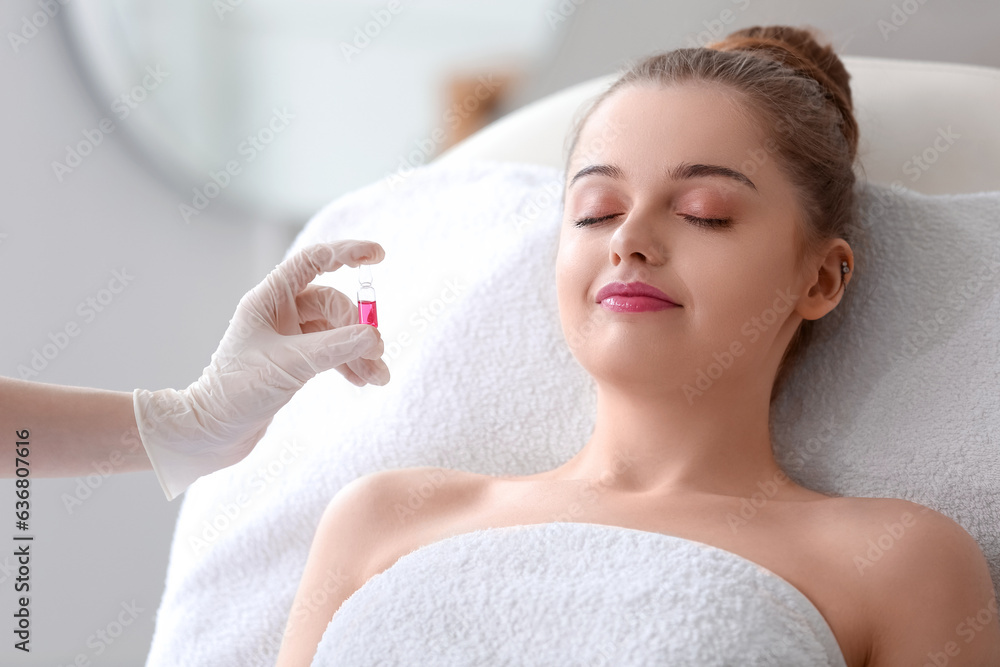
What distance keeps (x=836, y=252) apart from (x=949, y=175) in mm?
378

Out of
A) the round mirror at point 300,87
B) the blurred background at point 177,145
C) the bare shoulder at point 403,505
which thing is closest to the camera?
the bare shoulder at point 403,505

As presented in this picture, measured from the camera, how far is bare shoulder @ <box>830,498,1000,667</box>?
96 cm

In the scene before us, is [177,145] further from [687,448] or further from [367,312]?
[687,448]

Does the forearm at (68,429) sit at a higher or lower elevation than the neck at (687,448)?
higher

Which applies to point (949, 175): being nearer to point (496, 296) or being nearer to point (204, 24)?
point (496, 296)

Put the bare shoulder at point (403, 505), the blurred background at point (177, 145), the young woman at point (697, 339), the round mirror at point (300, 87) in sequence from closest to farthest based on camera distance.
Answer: the young woman at point (697, 339) < the bare shoulder at point (403, 505) < the blurred background at point (177, 145) < the round mirror at point (300, 87)

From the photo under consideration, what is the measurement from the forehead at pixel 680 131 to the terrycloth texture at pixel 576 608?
52 centimetres

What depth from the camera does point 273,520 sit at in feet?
4.69

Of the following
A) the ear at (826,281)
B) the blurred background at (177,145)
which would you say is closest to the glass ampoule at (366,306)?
the ear at (826,281)

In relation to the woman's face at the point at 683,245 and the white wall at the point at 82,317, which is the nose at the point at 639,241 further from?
the white wall at the point at 82,317

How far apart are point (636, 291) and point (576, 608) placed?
16.5 inches

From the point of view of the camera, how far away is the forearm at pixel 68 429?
1.09 m

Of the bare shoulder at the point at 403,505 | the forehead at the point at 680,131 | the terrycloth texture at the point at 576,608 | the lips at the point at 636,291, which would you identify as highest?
the forehead at the point at 680,131

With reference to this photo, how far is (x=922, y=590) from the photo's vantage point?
3.22 feet
